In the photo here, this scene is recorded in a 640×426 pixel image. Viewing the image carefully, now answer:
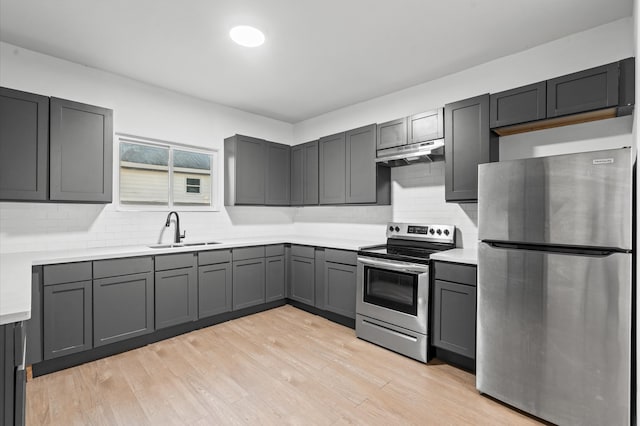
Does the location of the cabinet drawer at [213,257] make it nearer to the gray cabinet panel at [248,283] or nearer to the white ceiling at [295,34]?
the gray cabinet panel at [248,283]

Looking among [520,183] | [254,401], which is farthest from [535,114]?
[254,401]

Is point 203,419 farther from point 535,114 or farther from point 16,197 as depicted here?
point 535,114

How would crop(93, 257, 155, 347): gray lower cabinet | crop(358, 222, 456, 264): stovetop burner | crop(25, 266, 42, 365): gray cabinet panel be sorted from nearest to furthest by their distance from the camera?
crop(25, 266, 42, 365): gray cabinet panel < crop(93, 257, 155, 347): gray lower cabinet < crop(358, 222, 456, 264): stovetop burner

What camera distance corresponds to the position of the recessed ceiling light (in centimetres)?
250

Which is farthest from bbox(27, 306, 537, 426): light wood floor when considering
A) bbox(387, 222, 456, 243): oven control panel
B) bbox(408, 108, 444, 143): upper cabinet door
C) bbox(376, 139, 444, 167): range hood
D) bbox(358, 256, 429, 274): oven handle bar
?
bbox(408, 108, 444, 143): upper cabinet door

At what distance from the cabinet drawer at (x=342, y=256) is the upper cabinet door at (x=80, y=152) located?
7.73 feet

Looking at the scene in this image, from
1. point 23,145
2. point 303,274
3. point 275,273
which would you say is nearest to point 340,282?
point 303,274

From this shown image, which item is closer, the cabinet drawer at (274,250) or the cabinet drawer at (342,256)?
the cabinet drawer at (342,256)

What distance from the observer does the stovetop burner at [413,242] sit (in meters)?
3.03

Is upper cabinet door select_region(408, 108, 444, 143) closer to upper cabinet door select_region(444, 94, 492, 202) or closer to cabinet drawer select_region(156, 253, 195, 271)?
upper cabinet door select_region(444, 94, 492, 202)

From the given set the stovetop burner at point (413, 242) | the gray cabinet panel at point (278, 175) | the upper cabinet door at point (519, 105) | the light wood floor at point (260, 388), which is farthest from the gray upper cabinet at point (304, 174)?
the upper cabinet door at point (519, 105)

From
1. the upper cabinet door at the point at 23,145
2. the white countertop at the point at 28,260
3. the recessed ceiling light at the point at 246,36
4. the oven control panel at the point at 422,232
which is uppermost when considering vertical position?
the recessed ceiling light at the point at 246,36

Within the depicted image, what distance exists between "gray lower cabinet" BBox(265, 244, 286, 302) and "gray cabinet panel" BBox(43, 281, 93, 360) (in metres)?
1.89

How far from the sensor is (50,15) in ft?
7.67
